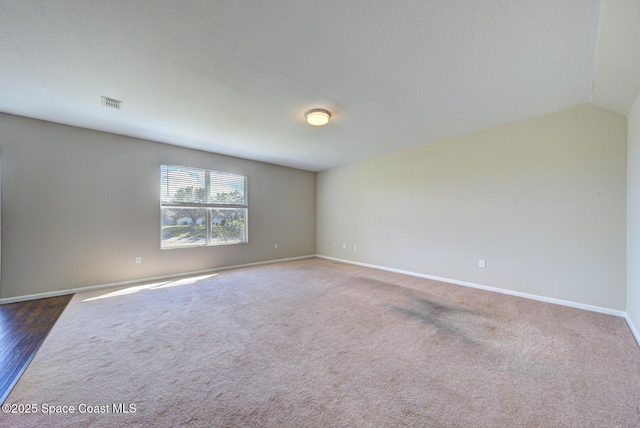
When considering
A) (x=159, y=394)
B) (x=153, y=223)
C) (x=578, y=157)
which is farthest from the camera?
(x=153, y=223)

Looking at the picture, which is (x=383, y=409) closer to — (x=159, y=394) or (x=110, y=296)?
(x=159, y=394)

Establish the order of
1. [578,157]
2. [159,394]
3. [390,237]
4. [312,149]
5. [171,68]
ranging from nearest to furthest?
[159,394], [171,68], [578,157], [312,149], [390,237]

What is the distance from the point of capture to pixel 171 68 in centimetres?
231

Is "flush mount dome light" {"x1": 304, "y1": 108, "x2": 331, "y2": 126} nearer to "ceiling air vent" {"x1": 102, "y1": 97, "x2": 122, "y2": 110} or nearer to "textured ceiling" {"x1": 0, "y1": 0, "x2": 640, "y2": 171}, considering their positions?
"textured ceiling" {"x1": 0, "y1": 0, "x2": 640, "y2": 171}

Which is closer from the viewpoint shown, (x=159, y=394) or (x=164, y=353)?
(x=159, y=394)

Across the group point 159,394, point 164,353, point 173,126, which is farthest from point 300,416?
point 173,126

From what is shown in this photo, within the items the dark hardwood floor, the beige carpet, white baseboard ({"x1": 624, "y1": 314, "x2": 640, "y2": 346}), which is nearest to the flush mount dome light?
the beige carpet

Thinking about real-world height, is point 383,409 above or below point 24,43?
below

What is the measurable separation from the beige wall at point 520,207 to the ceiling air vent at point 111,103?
15.2 feet

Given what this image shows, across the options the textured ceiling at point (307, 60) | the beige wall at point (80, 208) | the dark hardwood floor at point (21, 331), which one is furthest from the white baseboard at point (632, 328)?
the beige wall at point (80, 208)

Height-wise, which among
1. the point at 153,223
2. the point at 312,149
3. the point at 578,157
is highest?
the point at 312,149

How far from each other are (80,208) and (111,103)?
1.95 m

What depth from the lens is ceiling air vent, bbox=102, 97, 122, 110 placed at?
2.90m

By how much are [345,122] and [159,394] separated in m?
3.57
